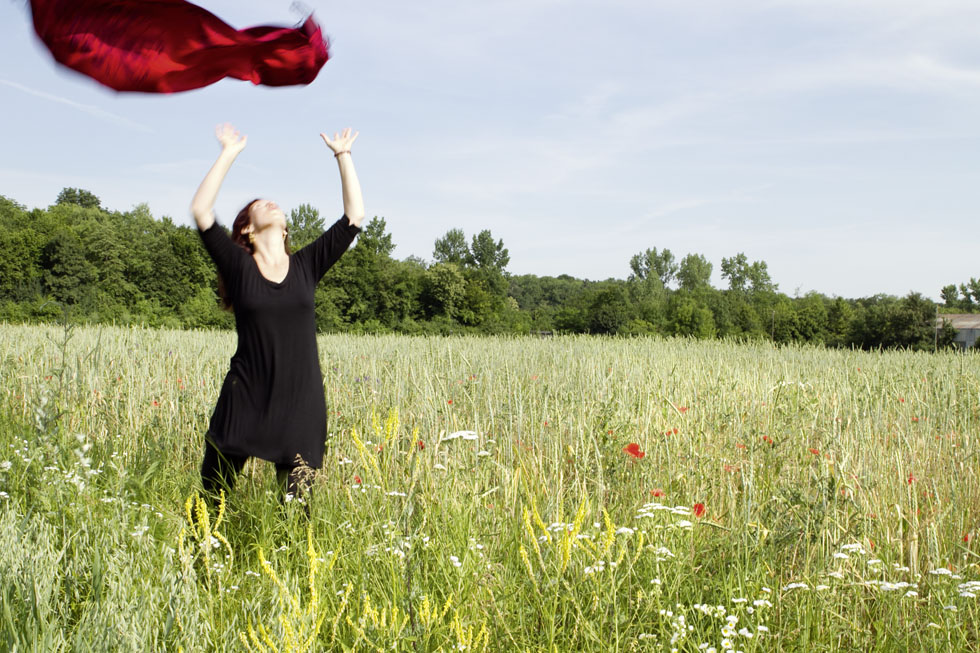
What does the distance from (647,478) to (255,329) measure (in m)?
2.14

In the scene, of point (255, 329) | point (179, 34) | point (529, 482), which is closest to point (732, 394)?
point (529, 482)

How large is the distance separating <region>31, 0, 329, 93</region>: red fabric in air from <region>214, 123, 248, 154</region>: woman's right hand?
0.99 feet

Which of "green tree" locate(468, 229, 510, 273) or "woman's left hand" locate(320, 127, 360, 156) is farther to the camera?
"green tree" locate(468, 229, 510, 273)

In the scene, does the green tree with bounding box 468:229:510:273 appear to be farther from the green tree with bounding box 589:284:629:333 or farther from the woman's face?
the woman's face

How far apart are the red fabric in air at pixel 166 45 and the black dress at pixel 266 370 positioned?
2.65 ft

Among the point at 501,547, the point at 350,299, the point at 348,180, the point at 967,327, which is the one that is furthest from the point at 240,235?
the point at 967,327

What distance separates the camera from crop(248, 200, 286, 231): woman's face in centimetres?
301

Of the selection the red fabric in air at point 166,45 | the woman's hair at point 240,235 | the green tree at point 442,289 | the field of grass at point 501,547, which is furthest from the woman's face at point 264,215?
the green tree at point 442,289

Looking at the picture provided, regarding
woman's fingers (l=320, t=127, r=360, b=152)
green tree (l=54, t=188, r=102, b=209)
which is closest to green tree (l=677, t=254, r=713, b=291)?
green tree (l=54, t=188, r=102, b=209)

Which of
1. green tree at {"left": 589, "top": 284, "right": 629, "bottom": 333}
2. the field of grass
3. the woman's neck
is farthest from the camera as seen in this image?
green tree at {"left": 589, "top": 284, "right": 629, "bottom": 333}

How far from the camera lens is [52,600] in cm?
224

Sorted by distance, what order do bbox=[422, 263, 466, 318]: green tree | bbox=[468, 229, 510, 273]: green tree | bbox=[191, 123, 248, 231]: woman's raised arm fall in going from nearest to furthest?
bbox=[191, 123, 248, 231]: woman's raised arm → bbox=[422, 263, 466, 318]: green tree → bbox=[468, 229, 510, 273]: green tree

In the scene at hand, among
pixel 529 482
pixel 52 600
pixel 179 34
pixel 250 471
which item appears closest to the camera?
pixel 52 600

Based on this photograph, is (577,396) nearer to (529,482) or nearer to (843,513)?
(529,482)
